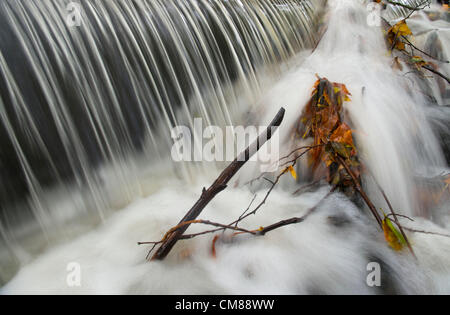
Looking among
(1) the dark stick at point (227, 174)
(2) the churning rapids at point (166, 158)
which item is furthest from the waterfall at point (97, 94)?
(1) the dark stick at point (227, 174)

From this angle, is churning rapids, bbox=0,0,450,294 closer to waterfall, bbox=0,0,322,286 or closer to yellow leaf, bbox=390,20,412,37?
waterfall, bbox=0,0,322,286

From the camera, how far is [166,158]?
2268 mm

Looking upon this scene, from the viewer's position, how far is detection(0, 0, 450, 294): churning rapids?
1.36 meters

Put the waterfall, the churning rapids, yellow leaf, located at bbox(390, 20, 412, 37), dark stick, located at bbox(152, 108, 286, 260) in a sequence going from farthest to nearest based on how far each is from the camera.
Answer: yellow leaf, located at bbox(390, 20, 412, 37) < the waterfall < the churning rapids < dark stick, located at bbox(152, 108, 286, 260)

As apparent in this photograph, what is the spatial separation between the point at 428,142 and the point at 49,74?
259 centimetres

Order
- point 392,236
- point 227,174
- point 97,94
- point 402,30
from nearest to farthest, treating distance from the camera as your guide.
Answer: point 227,174 < point 392,236 < point 97,94 < point 402,30

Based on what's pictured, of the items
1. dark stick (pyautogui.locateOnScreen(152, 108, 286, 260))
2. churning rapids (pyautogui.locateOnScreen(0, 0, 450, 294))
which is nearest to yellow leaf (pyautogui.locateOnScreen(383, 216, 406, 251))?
churning rapids (pyautogui.locateOnScreen(0, 0, 450, 294))

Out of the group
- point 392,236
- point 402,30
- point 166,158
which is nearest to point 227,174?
point 392,236

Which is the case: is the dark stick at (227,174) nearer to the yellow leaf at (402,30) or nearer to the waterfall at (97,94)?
the waterfall at (97,94)

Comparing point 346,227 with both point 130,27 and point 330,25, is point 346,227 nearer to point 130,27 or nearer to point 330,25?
point 130,27

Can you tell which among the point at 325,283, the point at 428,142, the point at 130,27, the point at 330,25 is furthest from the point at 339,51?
the point at 325,283

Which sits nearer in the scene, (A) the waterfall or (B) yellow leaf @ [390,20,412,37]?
(A) the waterfall

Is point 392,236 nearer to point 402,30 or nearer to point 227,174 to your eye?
point 227,174

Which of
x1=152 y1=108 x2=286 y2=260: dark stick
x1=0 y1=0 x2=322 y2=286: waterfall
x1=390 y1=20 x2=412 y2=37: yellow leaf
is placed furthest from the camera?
x1=390 y1=20 x2=412 y2=37: yellow leaf
